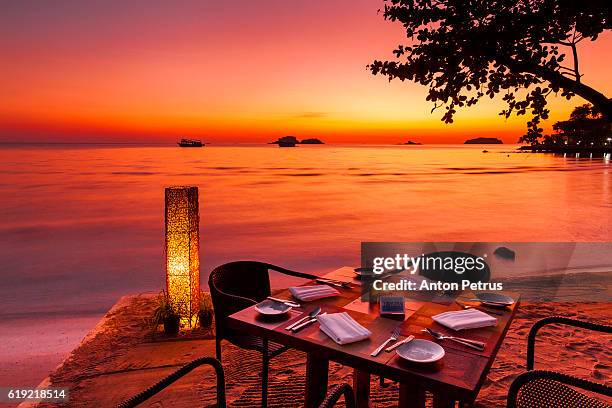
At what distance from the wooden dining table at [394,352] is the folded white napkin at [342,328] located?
31 mm

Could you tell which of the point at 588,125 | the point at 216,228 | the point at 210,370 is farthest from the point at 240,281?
the point at 216,228

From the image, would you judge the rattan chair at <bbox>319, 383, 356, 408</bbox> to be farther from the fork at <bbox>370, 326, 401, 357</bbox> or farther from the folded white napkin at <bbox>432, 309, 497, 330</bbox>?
the folded white napkin at <bbox>432, 309, 497, 330</bbox>

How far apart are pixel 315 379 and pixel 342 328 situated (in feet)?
2.43

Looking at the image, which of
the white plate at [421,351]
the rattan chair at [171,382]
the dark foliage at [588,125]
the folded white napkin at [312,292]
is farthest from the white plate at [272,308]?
the dark foliage at [588,125]

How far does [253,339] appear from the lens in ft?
10.4

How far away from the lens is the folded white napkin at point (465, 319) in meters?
2.23

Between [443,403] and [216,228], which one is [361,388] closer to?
[443,403]

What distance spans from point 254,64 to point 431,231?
12459 millimetres

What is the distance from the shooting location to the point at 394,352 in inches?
76.5

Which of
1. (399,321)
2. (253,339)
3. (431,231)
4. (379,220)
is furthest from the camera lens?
(379,220)

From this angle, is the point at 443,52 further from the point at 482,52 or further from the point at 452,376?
the point at 452,376

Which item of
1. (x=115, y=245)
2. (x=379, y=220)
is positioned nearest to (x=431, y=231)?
(x=379, y=220)

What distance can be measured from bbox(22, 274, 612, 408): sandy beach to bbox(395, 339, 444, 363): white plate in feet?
4.81

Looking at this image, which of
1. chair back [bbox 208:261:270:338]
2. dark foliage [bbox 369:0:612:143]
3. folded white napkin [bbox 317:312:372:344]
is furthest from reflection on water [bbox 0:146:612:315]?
folded white napkin [bbox 317:312:372:344]
